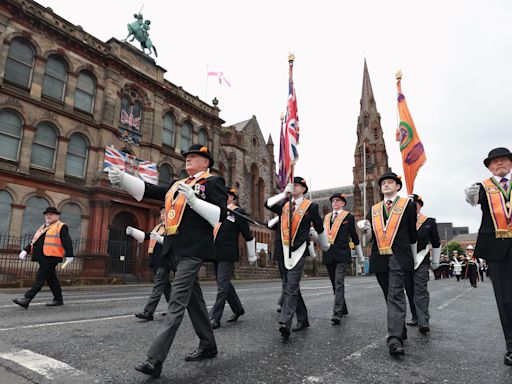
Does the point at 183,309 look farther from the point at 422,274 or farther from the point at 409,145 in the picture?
the point at 409,145

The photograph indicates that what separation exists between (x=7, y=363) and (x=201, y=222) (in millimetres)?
2087

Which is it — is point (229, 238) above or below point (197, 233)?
above

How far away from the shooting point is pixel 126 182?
3588 millimetres

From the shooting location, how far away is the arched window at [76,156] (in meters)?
20.0

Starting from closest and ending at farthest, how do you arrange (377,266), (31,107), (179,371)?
1. (179,371)
2. (377,266)
3. (31,107)

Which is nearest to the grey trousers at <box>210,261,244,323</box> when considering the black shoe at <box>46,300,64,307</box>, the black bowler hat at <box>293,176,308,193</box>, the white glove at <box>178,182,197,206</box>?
the black bowler hat at <box>293,176,308,193</box>

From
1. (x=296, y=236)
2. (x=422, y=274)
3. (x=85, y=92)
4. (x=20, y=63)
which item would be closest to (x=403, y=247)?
(x=296, y=236)

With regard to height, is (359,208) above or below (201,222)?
above

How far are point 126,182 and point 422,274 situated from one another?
5233 mm

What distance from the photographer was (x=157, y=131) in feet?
81.9

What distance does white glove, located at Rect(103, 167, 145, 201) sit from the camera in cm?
346

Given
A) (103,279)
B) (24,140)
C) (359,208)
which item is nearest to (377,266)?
(103,279)

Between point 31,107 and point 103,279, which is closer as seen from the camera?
point 103,279

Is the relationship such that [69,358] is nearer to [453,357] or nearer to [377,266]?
[377,266]
